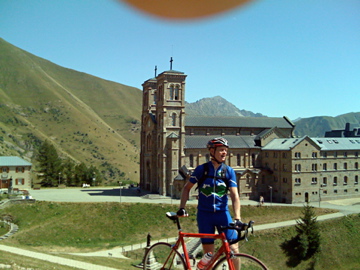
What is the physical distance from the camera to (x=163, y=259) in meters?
8.12

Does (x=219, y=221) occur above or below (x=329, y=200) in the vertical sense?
above

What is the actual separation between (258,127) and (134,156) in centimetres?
7782

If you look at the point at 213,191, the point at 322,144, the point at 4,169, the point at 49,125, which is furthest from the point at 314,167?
the point at 49,125

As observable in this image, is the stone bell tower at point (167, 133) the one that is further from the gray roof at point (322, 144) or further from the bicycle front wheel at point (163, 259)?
the bicycle front wheel at point (163, 259)

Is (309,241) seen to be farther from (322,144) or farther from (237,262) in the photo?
(237,262)

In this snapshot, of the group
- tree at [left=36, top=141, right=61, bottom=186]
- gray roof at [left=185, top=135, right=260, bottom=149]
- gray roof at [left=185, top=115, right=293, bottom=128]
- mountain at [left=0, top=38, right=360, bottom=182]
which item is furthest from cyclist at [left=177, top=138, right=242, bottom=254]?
mountain at [left=0, top=38, right=360, bottom=182]

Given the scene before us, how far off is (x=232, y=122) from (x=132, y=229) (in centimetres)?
3003

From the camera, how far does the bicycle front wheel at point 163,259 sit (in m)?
8.29

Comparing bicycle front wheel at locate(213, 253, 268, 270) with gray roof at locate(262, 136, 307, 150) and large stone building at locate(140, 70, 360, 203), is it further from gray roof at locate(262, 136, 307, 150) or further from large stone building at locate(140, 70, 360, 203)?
gray roof at locate(262, 136, 307, 150)

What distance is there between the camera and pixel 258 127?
2576 inches

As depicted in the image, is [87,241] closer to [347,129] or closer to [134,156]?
[347,129]

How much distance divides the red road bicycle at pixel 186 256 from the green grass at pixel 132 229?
80.5ft

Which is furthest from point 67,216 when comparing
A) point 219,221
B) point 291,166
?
point 219,221

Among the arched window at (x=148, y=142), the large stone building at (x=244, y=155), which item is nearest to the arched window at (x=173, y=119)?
the large stone building at (x=244, y=155)
